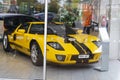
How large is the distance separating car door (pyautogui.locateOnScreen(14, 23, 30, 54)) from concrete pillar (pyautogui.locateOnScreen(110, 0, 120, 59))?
227 centimetres

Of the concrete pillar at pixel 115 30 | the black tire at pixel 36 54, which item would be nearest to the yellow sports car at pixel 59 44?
the black tire at pixel 36 54

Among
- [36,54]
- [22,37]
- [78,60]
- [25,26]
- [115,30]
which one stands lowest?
[78,60]

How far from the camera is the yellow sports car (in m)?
7.28

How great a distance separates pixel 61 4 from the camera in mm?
7355

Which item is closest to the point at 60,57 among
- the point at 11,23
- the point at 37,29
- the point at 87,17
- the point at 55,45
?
the point at 55,45

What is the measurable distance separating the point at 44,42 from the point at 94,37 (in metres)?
1.30

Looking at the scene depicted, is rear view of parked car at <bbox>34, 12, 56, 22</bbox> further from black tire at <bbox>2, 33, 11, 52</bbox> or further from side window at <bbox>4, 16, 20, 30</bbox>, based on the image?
black tire at <bbox>2, 33, 11, 52</bbox>

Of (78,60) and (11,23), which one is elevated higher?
(11,23)

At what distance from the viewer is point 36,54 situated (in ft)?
24.8

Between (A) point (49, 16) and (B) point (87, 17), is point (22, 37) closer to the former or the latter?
(A) point (49, 16)

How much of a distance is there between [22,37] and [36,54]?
0.68 m

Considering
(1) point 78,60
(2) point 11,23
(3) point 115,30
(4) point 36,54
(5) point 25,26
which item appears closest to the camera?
(1) point 78,60

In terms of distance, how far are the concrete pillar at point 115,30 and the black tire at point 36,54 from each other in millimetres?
1977

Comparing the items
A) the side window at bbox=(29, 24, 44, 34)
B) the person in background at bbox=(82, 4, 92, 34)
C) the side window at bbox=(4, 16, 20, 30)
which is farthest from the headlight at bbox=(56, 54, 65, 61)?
the side window at bbox=(4, 16, 20, 30)
